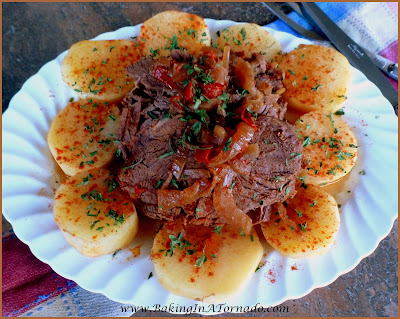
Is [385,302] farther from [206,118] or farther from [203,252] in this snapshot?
[206,118]

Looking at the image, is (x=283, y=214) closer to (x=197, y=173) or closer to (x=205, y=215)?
(x=205, y=215)

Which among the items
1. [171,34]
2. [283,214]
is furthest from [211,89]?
[171,34]

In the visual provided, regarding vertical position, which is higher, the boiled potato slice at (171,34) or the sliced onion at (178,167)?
the boiled potato slice at (171,34)

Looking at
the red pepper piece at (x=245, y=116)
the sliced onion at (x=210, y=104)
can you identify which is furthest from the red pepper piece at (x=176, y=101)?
the red pepper piece at (x=245, y=116)

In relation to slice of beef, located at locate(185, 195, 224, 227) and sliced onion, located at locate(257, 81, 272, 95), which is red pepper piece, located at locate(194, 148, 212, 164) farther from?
sliced onion, located at locate(257, 81, 272, 95)

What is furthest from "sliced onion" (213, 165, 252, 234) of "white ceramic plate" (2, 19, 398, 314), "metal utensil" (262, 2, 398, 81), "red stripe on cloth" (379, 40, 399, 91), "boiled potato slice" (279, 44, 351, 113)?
"red stripe on cloth" (379, 40, 399, 91)

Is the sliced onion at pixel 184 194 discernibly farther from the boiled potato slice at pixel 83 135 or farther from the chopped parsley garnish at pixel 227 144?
the boiled potato slice at pixel 83 135
